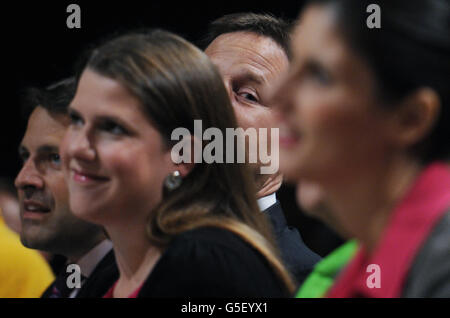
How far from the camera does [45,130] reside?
5.88 ft

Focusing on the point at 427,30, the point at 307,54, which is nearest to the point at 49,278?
the point at 307,54

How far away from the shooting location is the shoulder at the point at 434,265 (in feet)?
2.72

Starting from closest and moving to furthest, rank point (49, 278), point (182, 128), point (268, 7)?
point (182, 128) < point (49, 278) < point (268, 7)

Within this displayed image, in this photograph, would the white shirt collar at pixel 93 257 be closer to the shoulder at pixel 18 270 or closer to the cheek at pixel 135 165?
the shoulder at pixel 18 270

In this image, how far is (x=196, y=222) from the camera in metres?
1.37

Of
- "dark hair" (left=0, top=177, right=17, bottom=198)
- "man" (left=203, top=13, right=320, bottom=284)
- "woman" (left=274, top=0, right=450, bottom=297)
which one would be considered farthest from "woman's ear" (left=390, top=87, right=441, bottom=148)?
"dark hair" (left=0, top=177, right=17, bottom=198)

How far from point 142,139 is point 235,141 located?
0.21 m

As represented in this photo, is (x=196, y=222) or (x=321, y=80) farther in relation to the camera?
(x=196, y=222)

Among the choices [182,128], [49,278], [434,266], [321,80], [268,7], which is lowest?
[49,278]

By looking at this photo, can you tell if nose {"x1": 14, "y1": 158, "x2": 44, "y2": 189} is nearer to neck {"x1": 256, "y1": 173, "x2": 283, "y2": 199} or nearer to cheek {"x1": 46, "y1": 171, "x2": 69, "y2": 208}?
cheek {"x1": 46, "y1": 171, "x2": 69, "y2": 208}

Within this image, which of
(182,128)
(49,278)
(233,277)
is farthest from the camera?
(49,278)

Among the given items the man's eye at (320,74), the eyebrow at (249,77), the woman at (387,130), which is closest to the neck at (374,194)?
the woman at (387,130)

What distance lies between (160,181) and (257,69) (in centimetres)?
66

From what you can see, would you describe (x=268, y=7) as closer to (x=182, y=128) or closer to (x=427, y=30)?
(x=182, y=128)
